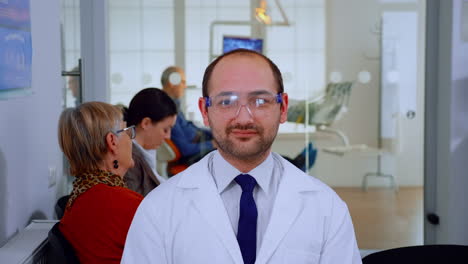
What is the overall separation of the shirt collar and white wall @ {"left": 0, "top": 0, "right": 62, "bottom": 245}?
91 cm

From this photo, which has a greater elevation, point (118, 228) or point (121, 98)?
point (121, 98)

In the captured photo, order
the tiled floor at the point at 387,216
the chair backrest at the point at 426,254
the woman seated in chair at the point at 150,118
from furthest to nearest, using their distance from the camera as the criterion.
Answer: the tiled floor at the point at 387,216, the woman seated in chair at the point at 150,118, the chair backrest at the point at 426,254

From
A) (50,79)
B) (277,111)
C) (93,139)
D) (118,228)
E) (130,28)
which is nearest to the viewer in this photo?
(277,111)

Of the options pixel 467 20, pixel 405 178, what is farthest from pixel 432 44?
pixel 405 178

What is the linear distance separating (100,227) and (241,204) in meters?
0.71

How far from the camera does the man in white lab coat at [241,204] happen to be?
1504 millimetres

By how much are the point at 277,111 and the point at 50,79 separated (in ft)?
5.09

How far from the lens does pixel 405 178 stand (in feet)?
13.5

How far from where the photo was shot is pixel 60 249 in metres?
1.96

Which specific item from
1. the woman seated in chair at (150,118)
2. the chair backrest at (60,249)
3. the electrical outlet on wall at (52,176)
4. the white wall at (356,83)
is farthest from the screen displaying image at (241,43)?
the chair backrest at (60,249)

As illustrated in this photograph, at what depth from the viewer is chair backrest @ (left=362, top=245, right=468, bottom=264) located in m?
1.91

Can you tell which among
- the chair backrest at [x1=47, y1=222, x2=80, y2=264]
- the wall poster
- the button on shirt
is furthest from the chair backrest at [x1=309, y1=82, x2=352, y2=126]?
the button on shirt

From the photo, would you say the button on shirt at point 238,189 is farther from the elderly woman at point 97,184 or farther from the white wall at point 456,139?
the white wall at point 456,139

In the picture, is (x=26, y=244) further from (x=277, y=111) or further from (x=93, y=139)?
(x=277, y=111)
